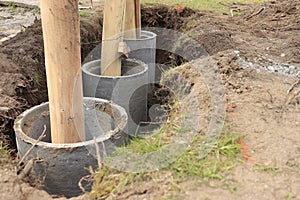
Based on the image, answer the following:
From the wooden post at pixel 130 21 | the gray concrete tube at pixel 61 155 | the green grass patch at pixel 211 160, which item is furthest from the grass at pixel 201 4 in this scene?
the green grass patch at pixel 211 160

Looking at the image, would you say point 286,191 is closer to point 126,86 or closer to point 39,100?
point 126,86

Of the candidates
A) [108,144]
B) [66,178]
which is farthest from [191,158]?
[66,178]

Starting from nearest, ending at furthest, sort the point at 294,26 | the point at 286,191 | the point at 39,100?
the point at 286,191
the point at 39,100
the point at 294,26

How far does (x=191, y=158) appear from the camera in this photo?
2.19 metres

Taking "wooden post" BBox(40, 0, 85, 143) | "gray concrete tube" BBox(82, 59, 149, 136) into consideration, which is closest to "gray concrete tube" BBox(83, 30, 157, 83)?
"gray concrete tube" BBox(82, 59, 149, 136)

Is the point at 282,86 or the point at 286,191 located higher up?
the point at 282,86

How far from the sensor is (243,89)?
10.0 ft

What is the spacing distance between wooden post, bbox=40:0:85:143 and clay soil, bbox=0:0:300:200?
1.56 ft

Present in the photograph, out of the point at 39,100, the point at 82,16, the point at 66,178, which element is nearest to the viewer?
the point at 66,178

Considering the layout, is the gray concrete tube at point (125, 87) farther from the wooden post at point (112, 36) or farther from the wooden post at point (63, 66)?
the wooden post at point (63, 66)

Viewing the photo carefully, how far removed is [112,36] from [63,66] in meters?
1.57

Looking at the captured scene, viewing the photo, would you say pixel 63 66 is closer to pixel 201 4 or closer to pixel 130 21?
pixel 130 21

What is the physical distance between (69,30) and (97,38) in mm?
3467

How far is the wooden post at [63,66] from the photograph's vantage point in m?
2.42
